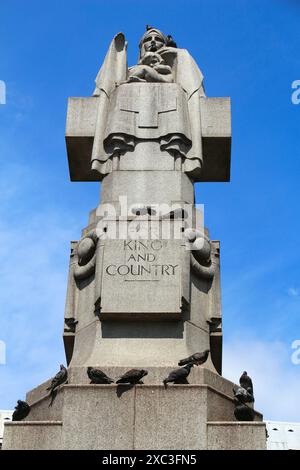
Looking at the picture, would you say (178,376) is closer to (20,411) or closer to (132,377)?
(132,377)

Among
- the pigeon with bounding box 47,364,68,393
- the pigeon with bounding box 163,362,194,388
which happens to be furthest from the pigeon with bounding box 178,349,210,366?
the pigeon with bounding box 47,364,68,393

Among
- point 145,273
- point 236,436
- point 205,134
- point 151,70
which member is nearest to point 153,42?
point 151,70

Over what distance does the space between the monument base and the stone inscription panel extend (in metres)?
2.22

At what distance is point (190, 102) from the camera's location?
21.7 meters

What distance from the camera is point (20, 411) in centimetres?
1645

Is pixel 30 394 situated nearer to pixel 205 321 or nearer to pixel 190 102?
pixel 205 321

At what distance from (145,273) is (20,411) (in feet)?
12.0

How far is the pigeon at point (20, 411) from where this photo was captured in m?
16.5

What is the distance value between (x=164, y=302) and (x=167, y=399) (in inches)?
102

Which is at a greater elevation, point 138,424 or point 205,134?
point 205,134

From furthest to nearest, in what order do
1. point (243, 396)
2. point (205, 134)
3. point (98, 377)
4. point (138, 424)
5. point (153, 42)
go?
point (153, 42), point (205, 134), point (243, 396), point (98, 377), point (138, 424)

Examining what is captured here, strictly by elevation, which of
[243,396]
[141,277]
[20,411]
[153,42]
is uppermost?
[153,42]

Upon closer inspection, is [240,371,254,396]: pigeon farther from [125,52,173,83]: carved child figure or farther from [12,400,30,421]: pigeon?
[125,52,173,83]: carved child figure
